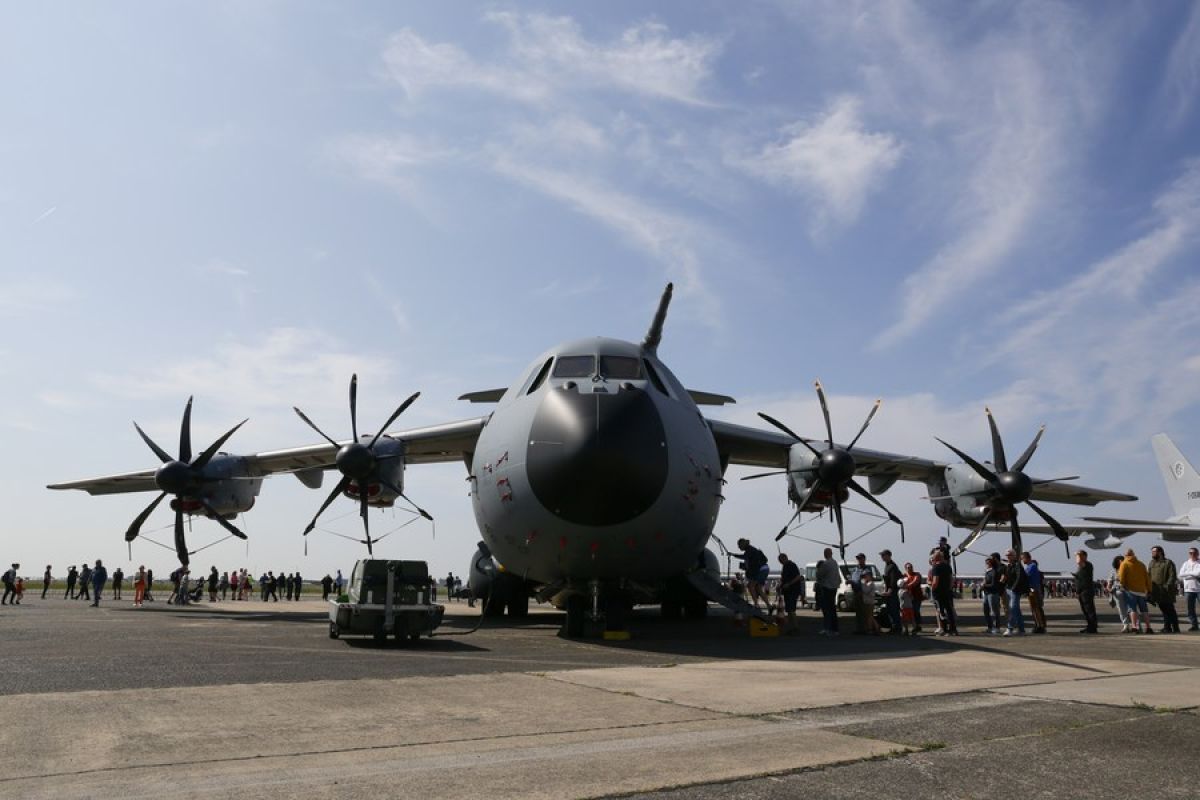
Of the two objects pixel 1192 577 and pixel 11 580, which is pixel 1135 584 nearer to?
pixel 1192 577

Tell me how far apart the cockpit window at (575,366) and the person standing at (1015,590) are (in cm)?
935

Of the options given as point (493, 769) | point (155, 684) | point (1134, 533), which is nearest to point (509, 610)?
point (155, 684)

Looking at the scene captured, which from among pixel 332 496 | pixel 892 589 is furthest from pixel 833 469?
pixel 332 496

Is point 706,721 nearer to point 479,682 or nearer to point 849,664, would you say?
point 479,682

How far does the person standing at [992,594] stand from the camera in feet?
53.5

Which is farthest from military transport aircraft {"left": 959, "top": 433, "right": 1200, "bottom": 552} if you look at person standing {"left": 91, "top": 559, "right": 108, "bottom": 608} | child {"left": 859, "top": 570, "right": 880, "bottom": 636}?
person standing {"left": 91, "top": 559, "right": 108, "bottom": 608}

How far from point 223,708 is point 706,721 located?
11.7 feet

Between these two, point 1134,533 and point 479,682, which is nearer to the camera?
point 479,682

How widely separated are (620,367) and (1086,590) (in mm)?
10979

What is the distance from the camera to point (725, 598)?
14.6 meters

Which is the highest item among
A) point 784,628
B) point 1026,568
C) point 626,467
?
point 626,467

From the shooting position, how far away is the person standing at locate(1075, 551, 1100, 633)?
1639 centimetres

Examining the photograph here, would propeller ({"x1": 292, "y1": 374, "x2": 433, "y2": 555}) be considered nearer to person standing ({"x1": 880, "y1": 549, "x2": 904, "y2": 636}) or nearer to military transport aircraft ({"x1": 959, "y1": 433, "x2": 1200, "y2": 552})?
person standing ({"x1": 880, "y1": 549, "x2": 904, "y2": 636})

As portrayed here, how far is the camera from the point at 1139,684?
7516 mm
